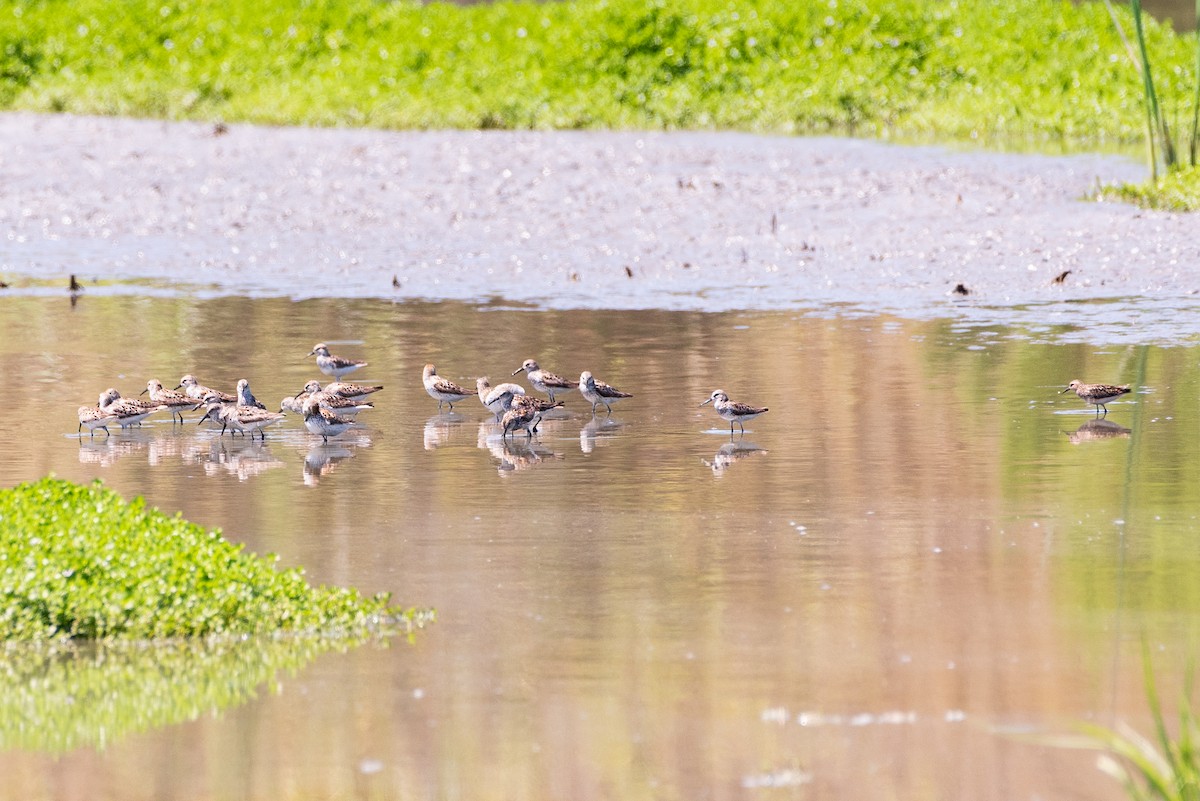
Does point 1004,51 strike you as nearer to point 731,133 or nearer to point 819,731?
point 731,133

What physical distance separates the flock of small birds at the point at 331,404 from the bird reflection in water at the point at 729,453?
0.29m

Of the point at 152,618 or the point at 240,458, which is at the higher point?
the point at 240,458

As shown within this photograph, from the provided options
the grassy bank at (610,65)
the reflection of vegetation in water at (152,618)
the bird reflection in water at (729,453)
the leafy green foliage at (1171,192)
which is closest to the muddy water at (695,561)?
the bird reflection in water at (729,453)

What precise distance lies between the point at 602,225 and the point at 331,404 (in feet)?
33.7

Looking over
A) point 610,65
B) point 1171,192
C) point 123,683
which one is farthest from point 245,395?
point 610,65

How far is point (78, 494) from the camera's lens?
887 cm

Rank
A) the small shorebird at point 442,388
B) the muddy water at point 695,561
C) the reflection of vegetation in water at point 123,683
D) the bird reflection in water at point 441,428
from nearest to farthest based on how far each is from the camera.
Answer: the muddy water at point 695,561
the reflection of vegetation in water at point 123,683
the bird reflection in water at point 441,428
the small shorebird at point 442,388

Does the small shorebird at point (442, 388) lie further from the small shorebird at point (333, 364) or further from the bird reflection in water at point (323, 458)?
the small shorebird at point (333, 364)

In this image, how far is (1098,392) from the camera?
12672 mm

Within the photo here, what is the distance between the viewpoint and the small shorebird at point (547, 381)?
13703 millimetres

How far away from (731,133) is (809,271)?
1139 cm

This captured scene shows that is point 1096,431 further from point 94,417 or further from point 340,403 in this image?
point 94,417

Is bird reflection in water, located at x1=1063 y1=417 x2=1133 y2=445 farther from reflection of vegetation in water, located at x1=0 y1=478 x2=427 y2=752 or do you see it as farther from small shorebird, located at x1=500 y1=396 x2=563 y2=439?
reflection of vegetation in water, located at x1=0 y1=478 x2=427 y2=752

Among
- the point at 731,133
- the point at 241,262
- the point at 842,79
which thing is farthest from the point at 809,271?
the point at 842,79
